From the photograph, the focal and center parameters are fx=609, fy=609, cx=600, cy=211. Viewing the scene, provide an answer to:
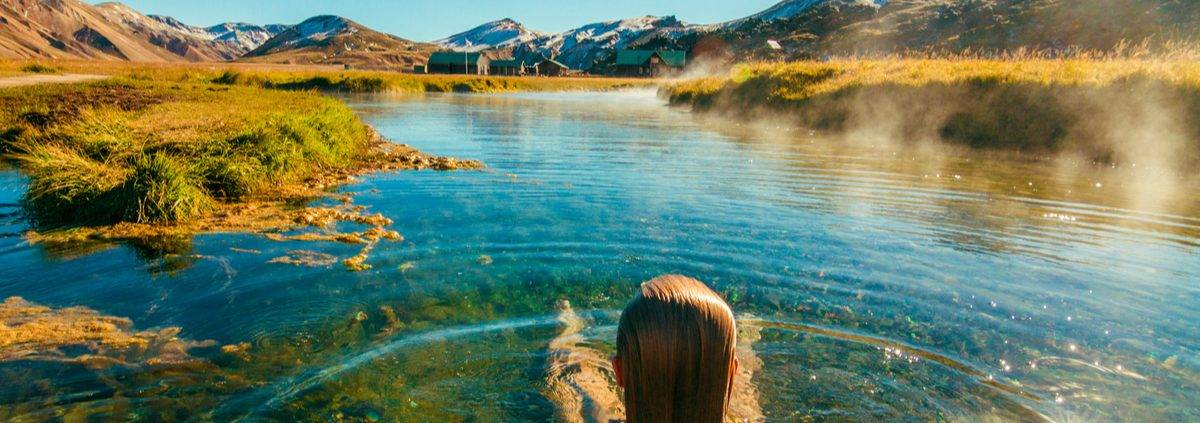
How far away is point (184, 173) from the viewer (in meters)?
10.9

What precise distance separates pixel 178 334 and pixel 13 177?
11689mm

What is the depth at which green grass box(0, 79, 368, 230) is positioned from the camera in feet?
32.8

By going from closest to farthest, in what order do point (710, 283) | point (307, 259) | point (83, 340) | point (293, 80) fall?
point (83, 340), point (710, 283), point (307, 259), point (293, 80)

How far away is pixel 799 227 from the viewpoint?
10258mm

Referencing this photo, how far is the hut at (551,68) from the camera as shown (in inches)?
6196

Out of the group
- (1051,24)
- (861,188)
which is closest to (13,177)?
(861,188)

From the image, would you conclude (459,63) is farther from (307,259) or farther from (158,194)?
(307,259)

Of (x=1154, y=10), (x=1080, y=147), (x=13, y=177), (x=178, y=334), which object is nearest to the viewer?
(x=178, y=334)

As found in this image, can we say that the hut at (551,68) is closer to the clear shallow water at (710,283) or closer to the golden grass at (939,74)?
the golden grass at (939,74)

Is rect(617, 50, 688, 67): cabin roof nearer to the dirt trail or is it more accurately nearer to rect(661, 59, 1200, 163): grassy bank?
rect(661, 59, 1200, 163): grassy bank

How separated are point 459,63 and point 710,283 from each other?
493 ft

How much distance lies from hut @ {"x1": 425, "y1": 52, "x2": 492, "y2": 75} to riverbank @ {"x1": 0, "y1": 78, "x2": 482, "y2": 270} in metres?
135

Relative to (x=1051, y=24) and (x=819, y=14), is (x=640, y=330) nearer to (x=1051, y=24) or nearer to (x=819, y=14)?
(x=1051, y=24)

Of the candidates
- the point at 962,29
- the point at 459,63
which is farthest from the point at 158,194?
the point at 459,63
